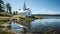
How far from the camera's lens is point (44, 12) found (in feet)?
7.02

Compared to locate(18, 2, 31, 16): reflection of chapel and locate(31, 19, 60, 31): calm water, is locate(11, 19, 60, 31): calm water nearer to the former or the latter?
locate(31, 19, 60, 31): calm water

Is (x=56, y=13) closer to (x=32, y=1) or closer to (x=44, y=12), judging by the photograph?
(x=44, y=12)

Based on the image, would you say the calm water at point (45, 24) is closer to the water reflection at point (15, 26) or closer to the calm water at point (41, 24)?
the calm water at point (41, 24)

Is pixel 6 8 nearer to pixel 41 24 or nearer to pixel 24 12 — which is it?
pixel 24 12

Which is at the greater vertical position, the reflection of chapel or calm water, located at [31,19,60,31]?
the reflection of chapel

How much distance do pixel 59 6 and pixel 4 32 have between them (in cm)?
105

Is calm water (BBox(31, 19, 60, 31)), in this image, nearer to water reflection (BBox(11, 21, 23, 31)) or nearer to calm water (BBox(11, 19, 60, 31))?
calm water (BBox(11, 19, 60, 31))

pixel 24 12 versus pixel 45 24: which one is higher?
pixel 24 12

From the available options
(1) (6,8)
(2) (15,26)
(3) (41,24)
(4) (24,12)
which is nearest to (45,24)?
(3) (41,24)

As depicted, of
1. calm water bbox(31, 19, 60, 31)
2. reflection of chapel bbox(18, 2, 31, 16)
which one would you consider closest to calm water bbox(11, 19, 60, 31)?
calm water bbox(31, 19, 60, 31)

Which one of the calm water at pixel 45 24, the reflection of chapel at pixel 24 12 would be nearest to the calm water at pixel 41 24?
the calm water at pixel 45 24

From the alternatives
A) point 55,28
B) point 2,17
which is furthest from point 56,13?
point 2,17

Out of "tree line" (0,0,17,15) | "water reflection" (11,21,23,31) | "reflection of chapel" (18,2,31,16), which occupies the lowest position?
"water reflection" (11,21,23,31)

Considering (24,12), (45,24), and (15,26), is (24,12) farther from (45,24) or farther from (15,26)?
(45,24)
